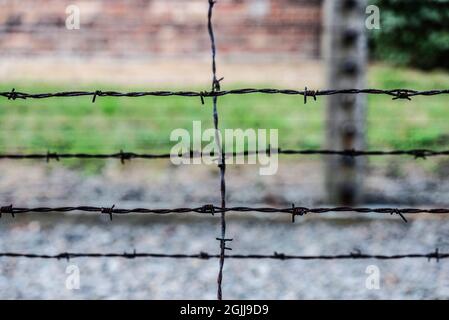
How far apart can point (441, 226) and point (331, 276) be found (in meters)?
1.04

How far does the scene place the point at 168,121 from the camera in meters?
6.31

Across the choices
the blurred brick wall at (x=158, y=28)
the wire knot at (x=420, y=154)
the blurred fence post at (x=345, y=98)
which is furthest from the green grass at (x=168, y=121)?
the wire knot at (x=420, y=154)

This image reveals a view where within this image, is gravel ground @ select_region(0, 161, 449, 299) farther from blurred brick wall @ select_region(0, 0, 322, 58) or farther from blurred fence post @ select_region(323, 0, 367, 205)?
blurred brick wall @ select_region(0, 0, 322, 58)

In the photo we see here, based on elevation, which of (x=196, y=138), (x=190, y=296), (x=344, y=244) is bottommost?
(x=190, y=296)

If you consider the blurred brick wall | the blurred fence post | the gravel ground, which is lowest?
the gravel ground

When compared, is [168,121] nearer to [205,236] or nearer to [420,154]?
[205,236]

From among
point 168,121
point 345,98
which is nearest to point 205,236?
point 345,98

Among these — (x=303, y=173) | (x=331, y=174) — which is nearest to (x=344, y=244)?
(x=331, y=174)

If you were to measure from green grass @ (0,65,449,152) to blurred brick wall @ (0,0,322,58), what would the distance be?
1293 millimetres

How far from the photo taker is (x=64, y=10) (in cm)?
831

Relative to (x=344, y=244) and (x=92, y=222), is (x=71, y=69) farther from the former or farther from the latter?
(x=344, y=244)

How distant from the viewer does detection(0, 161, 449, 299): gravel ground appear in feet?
10.0

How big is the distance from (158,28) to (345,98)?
4904 millimetres

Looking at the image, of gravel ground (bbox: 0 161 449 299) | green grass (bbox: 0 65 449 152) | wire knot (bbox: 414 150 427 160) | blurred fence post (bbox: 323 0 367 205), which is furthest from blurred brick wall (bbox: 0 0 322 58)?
wire knot (bbox: 414 150 427 160)
